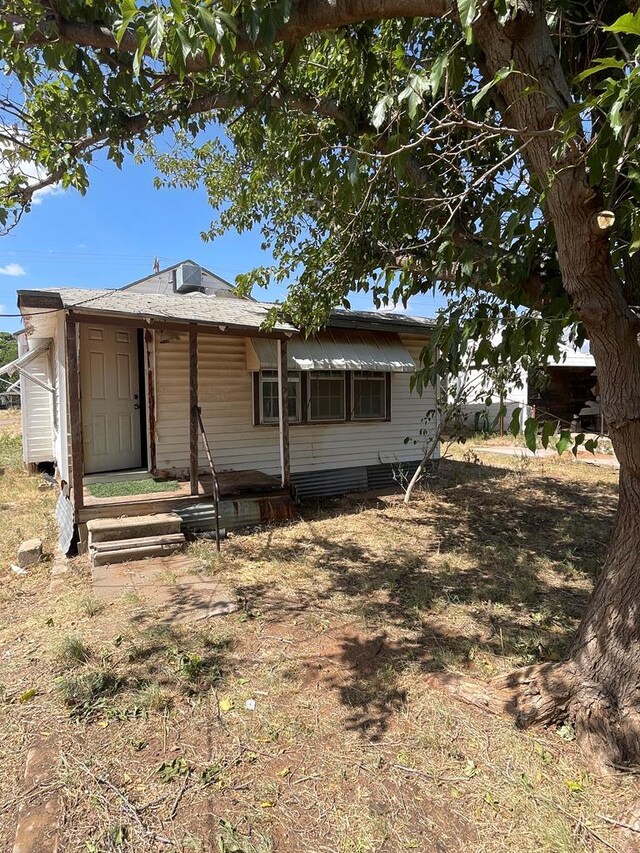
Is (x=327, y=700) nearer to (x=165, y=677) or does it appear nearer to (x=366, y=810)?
(x=366, y=810)

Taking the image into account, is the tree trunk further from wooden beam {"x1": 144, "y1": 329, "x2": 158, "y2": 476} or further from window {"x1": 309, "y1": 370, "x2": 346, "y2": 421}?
window {"x1": 309, "y1": 370, "x2": 346, "y2": 421}

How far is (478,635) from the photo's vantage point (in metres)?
3.62

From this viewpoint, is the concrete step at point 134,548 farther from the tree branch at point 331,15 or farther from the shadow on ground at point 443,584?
the tree branch at point 331,15

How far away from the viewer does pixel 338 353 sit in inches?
316

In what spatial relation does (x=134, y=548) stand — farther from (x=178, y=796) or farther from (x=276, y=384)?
(x=276, y=384)

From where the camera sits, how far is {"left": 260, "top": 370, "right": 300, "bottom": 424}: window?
7871mm

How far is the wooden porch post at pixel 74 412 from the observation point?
17.5 ft

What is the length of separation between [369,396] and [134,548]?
5243 mm

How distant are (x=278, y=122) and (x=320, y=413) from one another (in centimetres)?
543

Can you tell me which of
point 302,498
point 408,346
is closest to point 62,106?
point 302,498

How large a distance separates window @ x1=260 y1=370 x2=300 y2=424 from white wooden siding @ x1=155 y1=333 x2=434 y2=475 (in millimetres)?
180

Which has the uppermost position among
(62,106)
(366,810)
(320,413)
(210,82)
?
(210,82)

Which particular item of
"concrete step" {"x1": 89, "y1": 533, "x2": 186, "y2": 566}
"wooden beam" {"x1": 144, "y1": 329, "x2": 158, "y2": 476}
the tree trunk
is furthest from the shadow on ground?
"wooden beam" {"x1": 144, "y1": 329, "x2": 158, "y2": 476}

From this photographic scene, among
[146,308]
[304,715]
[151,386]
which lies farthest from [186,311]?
[304,715]
